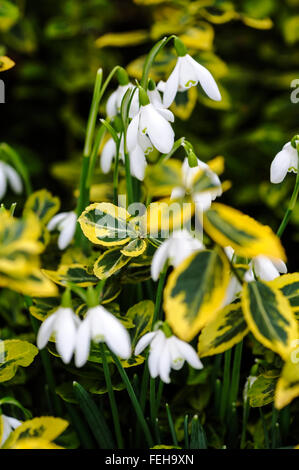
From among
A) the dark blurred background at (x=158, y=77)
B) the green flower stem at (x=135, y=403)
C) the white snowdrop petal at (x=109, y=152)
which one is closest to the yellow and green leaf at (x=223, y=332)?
the green flower stem at (x=135, y=403)

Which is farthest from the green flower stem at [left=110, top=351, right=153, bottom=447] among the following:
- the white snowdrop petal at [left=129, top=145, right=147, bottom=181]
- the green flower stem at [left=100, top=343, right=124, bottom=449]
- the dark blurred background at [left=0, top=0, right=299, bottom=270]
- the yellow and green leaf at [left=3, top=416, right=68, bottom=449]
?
the dark blurred background at [left=0, top=0, right=299, bottom=270]

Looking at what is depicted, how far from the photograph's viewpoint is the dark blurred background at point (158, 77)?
2.00 meters

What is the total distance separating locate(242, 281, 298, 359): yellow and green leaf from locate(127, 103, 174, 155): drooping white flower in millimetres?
284

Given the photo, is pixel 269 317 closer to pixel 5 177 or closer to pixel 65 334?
pixel 65 334

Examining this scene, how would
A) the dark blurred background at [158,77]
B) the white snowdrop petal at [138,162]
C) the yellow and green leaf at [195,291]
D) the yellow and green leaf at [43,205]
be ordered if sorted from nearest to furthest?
the yellow and green leaf at [195,291] < the white snowdrop petal at [138,162] < the yellow and green leaf at [43,205] < the dark blurred background at [158,77]

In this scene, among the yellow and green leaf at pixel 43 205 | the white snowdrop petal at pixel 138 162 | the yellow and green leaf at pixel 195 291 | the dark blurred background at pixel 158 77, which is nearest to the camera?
the yellow and green leaf at pixel 195 291

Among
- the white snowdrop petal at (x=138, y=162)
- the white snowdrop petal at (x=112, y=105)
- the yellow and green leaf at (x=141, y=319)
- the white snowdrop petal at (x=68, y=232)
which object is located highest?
the white snowdrop petal at (x=112, y=105)

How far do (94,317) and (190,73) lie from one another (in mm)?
490

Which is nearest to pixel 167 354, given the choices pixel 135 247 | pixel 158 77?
pixel 135 247

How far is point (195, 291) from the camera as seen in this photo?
74 centimetres

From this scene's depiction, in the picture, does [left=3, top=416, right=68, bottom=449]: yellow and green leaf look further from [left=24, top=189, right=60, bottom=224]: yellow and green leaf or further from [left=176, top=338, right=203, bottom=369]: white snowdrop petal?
[left=24, top=189, right=60, bottom=224]: yellow and green leaf

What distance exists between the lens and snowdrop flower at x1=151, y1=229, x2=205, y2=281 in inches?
30.0

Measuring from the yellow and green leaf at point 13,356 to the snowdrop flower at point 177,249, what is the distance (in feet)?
1.22

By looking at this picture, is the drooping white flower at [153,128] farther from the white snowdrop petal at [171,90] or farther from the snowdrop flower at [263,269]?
the snowdrop flower at [263,269]
